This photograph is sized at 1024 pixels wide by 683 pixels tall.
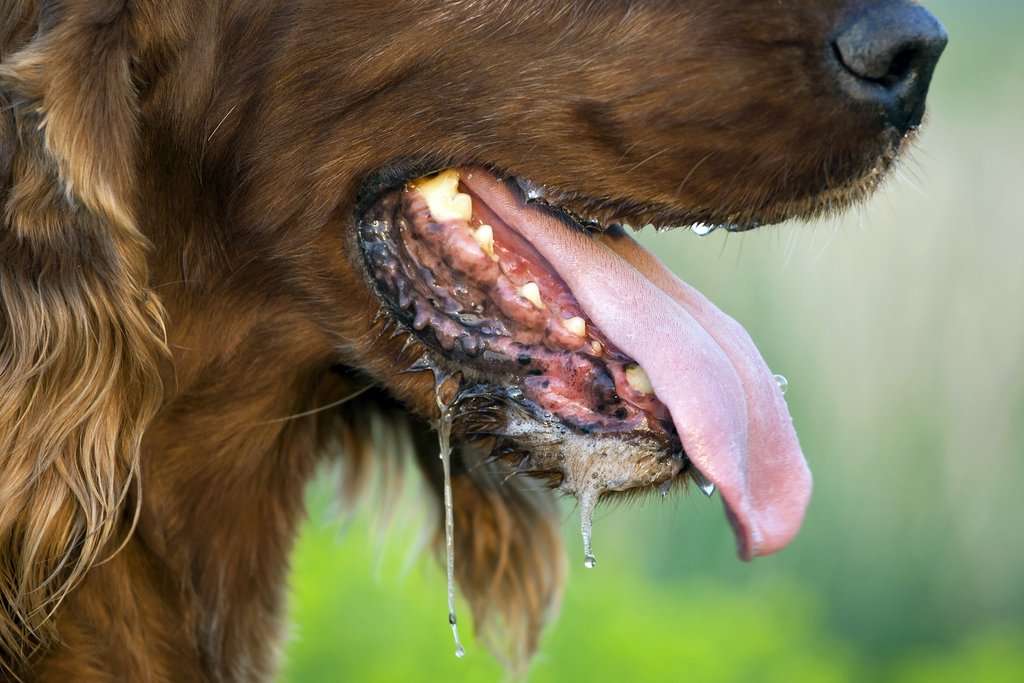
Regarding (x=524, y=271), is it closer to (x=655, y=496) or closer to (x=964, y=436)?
(x=655, y=496)

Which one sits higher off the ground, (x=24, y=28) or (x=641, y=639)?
(x=24, y=28)

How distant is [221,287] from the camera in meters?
1.94

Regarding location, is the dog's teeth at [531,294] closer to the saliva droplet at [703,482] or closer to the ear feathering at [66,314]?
the saliva droplet at [703,482]

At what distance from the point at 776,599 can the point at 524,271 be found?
2.72 m

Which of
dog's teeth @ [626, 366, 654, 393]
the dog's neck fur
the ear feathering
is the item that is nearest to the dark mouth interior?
dog's teeth @ [626, 366, 654, 393]

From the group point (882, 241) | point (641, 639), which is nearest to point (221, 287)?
point (641, 639)

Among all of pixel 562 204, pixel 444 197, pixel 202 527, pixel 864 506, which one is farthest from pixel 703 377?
pixel 864 506

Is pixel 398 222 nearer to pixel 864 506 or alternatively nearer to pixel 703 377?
pixel 703 377

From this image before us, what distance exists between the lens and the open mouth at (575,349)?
180 centimetres

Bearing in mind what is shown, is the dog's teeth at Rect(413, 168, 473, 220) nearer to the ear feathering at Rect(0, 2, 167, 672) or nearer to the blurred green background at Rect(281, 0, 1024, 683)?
the ear feathering at Rect(0, 2, 167, 672)

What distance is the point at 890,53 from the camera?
164 cm

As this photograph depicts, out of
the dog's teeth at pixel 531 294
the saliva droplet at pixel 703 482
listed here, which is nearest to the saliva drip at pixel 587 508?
the saliva droplet at pixel 703 482

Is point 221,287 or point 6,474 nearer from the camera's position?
point 6,474

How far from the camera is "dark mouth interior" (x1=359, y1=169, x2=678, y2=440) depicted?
1.82 meters
